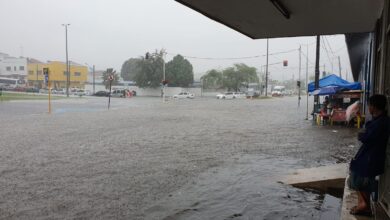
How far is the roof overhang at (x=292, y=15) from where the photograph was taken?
649 centimetres

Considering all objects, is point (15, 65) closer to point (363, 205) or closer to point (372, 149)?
point (363, 205)

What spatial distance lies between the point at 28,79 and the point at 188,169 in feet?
361

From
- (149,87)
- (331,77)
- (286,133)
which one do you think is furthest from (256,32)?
(149,87)

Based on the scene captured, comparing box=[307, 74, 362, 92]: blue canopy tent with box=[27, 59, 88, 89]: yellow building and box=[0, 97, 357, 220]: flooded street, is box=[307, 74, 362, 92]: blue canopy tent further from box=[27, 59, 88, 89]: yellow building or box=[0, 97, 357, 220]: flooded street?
box=[27, 59, 88, 89]: yellow building

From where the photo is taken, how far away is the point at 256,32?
9.35m

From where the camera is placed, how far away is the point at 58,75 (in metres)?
99.9

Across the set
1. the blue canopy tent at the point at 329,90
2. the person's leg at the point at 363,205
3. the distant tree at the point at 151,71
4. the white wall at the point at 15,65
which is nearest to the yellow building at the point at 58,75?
the white wall at the point at 15,65

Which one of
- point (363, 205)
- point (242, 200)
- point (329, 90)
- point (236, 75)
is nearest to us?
point (363, 205)

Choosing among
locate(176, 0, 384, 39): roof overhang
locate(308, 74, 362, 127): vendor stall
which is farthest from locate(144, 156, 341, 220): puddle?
locate(308, 74, 362, 127): vendor stall

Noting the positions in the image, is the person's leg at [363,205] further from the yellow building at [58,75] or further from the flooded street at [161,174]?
the yellow building at [58,75]

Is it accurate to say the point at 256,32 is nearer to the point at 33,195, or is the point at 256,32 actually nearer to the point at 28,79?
the point at 33,195

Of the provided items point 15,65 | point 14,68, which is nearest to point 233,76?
point 15,65

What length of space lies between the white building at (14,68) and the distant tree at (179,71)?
5253 cm

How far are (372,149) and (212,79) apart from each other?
9124 cm
